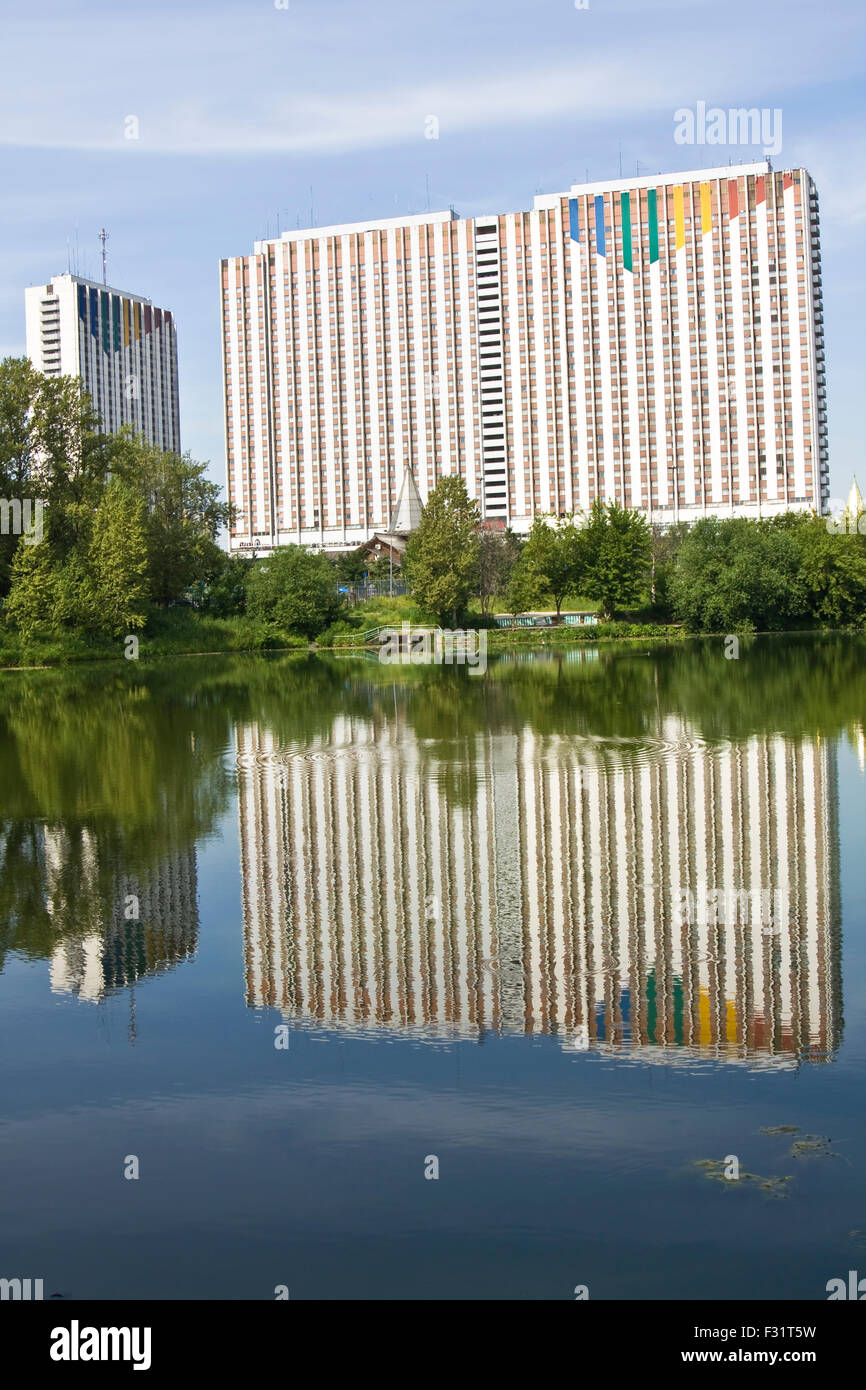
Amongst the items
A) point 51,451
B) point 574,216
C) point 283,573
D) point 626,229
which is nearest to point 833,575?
point 283,573

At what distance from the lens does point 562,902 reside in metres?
12.4

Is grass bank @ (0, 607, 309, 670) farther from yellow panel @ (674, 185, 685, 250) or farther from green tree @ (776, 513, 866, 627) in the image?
yellow panel @ (674, 185, 685, 250)

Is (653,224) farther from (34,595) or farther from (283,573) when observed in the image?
(34,595)

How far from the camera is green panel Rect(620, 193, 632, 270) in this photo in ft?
508

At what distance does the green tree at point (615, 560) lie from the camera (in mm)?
93688

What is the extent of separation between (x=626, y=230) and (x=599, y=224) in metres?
3.38

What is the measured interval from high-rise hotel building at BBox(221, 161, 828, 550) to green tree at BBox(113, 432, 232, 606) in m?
70.2

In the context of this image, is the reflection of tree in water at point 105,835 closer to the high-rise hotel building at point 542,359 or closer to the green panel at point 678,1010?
the green panel at point 678,1010

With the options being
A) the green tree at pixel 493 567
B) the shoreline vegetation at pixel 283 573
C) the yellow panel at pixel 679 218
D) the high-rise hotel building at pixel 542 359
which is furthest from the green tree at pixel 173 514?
the yellow panel at pixel 679 218

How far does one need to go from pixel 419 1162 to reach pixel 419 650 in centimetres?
7548

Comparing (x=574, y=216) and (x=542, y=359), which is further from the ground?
(x=574, y=216)

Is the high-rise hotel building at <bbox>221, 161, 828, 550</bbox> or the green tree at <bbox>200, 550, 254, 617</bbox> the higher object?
the high-rise hotel building at <bbox>221, 161, 828, 550</bbox>

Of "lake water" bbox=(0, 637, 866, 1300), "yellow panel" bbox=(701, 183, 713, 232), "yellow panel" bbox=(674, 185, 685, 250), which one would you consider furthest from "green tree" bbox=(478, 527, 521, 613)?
"lake water" bbox=(0, 637, 866, 1300)

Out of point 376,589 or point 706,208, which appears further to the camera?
point 706,208
